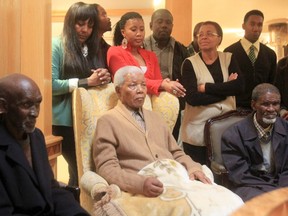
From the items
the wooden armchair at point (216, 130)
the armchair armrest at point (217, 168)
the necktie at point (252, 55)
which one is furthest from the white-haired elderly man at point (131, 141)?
the necktie at point (252, 55)

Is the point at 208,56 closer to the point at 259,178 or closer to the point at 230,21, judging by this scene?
the point at 259,178

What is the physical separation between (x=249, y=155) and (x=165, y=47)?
Result: 43.8 inches

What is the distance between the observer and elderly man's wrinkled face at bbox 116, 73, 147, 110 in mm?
2482

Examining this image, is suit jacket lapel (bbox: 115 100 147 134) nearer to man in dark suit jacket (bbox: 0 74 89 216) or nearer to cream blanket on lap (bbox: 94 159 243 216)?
cream blanket on lap (bbox: 94 159 243 216)

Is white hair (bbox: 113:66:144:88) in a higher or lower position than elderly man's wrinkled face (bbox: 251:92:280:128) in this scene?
higher

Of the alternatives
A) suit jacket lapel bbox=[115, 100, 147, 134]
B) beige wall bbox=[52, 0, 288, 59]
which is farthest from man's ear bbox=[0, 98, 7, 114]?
beige wall bbox=[52, 0, 288, 59]

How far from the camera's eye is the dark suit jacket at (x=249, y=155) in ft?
8.38

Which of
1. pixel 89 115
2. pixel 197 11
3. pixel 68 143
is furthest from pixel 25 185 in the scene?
pixel 197 11

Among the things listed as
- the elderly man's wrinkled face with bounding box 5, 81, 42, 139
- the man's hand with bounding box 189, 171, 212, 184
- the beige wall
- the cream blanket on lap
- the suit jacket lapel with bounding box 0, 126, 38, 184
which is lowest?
the cream blanket on lap

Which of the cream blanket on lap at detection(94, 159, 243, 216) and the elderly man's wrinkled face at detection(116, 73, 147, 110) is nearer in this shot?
the cream blanket on lap at detection(94, 159, 243, 216)

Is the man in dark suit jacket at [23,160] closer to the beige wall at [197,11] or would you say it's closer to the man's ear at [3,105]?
the man's ear at [3,105]

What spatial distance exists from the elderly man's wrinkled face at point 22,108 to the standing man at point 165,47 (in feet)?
5.59

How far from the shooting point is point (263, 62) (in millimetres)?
3375

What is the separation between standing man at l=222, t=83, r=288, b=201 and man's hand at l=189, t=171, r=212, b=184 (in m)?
0.29
